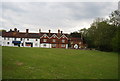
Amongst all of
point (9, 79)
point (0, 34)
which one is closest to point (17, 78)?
point (9, 79)

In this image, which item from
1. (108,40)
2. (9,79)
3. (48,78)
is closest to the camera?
(9,79)

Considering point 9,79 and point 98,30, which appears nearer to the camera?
point 9,79

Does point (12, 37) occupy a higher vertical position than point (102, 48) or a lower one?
higher

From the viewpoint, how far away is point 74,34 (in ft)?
316

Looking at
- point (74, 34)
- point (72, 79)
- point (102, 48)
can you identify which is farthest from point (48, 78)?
point (74, 34)

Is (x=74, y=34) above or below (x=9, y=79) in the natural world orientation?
above

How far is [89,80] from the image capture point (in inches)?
436

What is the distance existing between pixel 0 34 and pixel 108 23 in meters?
52.6

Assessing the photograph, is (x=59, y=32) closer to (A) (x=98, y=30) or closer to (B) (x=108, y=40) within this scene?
(A) (x=98, y=30)

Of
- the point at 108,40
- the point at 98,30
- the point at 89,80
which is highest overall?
the point at 98,30

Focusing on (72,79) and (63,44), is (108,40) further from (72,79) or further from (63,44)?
(72,79)

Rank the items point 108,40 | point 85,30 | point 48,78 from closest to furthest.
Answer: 1. point 48,78
2. point 108,40
3. point 85,30

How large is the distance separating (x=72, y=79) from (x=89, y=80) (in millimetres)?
1432

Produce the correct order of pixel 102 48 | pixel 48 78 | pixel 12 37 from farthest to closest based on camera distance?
pixel 12 37, pixel 102 48, pixel 48 78
